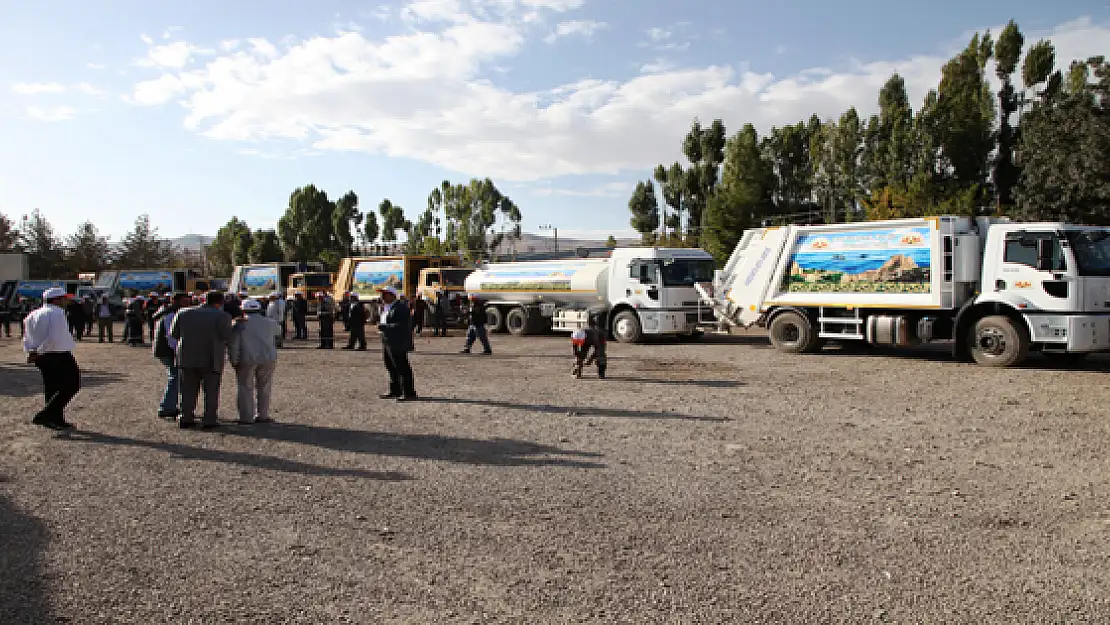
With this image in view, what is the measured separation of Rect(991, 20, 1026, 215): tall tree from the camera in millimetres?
43719

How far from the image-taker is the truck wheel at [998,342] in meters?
14.2

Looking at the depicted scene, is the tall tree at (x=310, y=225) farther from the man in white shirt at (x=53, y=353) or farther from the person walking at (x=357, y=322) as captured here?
the man in white shirt at (x=53, y=353)

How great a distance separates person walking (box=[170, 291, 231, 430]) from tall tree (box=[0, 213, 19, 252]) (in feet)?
234

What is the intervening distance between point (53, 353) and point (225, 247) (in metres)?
96.3

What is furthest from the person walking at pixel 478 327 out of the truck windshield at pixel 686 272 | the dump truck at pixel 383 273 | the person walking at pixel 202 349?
the dump truck at pixel 383 273

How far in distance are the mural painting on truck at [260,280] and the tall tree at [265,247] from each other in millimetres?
52285

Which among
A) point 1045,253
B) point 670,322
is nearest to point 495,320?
point 670,322

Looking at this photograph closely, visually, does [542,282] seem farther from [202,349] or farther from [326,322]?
[202,349]

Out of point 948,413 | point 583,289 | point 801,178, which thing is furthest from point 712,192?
point 948,413

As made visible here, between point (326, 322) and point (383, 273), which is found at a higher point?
point (383, 273)

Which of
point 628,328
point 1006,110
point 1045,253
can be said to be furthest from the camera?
point 1006,110

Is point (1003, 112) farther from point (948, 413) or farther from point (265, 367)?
point (265, 367)

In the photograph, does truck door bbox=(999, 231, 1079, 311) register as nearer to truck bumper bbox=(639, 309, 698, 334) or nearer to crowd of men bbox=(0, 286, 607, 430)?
truck bumper bbox=(639, 309, 698, 334)

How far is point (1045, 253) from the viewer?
45.7 feet
